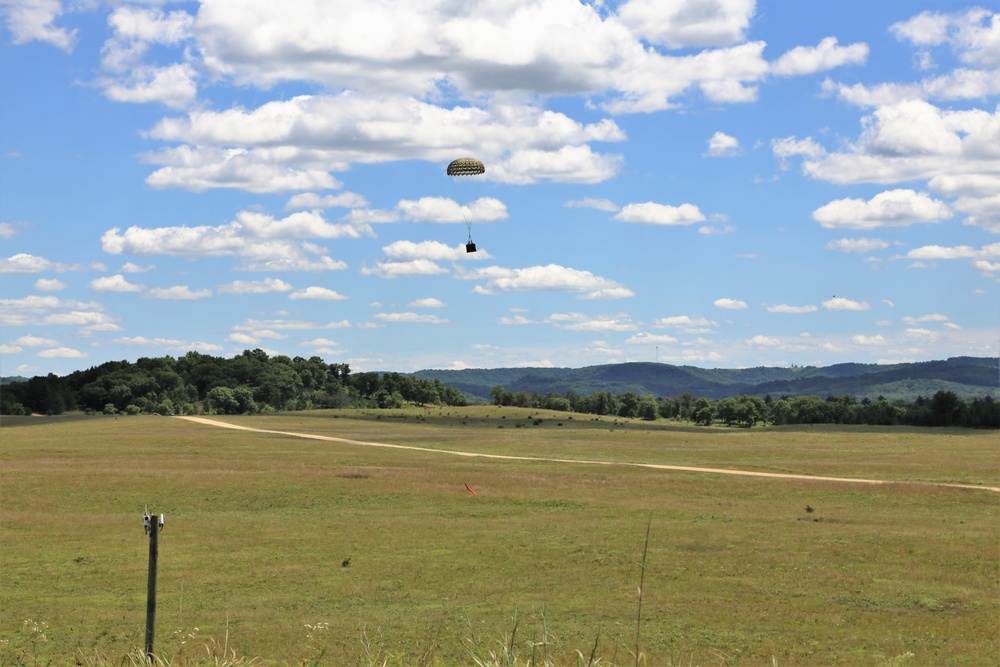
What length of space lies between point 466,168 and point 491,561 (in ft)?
149

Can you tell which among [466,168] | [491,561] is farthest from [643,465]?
[491,561]

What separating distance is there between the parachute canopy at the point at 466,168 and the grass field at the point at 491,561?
24718 millimetres

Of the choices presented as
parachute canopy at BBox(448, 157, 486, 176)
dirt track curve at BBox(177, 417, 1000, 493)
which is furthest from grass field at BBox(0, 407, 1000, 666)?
parachute canopy at BBox(448, 157, 486, 176)

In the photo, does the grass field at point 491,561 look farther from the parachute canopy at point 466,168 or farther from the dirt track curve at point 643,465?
the parachute canopy at point 466,168

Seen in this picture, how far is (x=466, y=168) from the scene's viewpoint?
83.8 meters

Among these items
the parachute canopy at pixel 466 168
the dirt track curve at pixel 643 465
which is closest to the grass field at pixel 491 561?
the dirt track curve at pixel 643 465

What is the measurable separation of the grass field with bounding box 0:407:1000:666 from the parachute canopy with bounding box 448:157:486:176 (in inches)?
973

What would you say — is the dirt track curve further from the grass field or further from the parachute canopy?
the parachute canopy

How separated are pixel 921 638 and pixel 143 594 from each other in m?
28.2

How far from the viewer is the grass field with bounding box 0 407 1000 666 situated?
31516 millimetres

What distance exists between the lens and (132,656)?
10617mm

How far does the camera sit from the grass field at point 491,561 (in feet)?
103

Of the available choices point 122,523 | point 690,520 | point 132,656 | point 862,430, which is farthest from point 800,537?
point 862,430

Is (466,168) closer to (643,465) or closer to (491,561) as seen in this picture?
(643,465)
